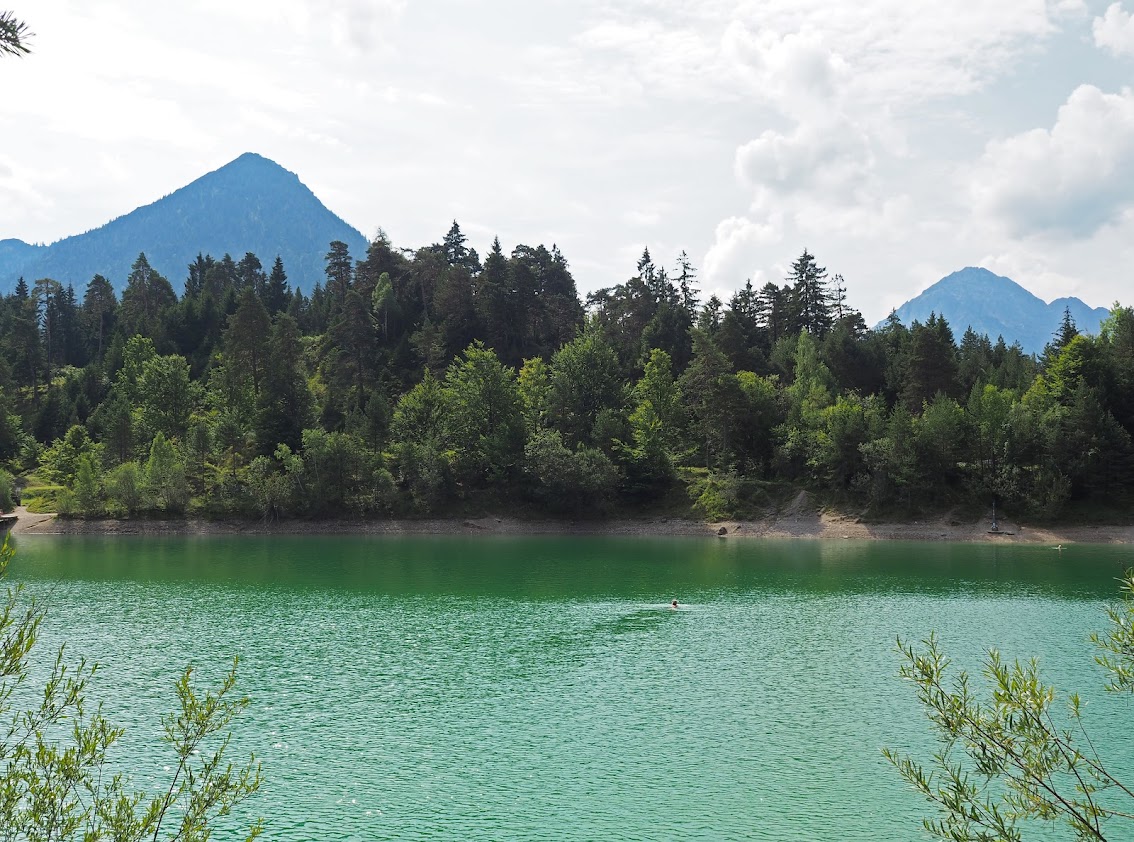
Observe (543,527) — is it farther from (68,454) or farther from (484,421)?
(68,454)

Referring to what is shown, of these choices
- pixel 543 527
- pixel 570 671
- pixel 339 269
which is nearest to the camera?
pixel 570 671

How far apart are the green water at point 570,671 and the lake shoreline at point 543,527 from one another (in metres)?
12.9

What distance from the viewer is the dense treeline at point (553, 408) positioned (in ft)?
319

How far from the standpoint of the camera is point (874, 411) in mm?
102375

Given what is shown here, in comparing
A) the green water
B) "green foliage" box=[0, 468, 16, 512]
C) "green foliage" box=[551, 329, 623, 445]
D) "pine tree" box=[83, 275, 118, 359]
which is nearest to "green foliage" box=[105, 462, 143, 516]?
"green foliage" box=[0, 468, 16, 512]

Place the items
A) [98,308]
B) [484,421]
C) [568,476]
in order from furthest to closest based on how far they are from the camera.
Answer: [98,308], [484,421], [568,476]

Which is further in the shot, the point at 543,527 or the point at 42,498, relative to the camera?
the point at 42,498

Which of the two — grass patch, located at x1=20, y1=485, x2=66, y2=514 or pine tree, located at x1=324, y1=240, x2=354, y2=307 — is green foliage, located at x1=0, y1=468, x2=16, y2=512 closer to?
grass patch, located at x1=20, y1=485, x2=66, y2=514

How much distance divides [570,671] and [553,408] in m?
75.4

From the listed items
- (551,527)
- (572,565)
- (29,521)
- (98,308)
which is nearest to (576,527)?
(551,527)

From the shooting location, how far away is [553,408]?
11488cm

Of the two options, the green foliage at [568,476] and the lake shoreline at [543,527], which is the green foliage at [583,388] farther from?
the lake shoreline at [543,527]

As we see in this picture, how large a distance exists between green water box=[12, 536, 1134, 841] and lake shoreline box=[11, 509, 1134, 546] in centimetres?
1295

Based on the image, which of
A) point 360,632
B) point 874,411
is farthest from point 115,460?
point 874,411
